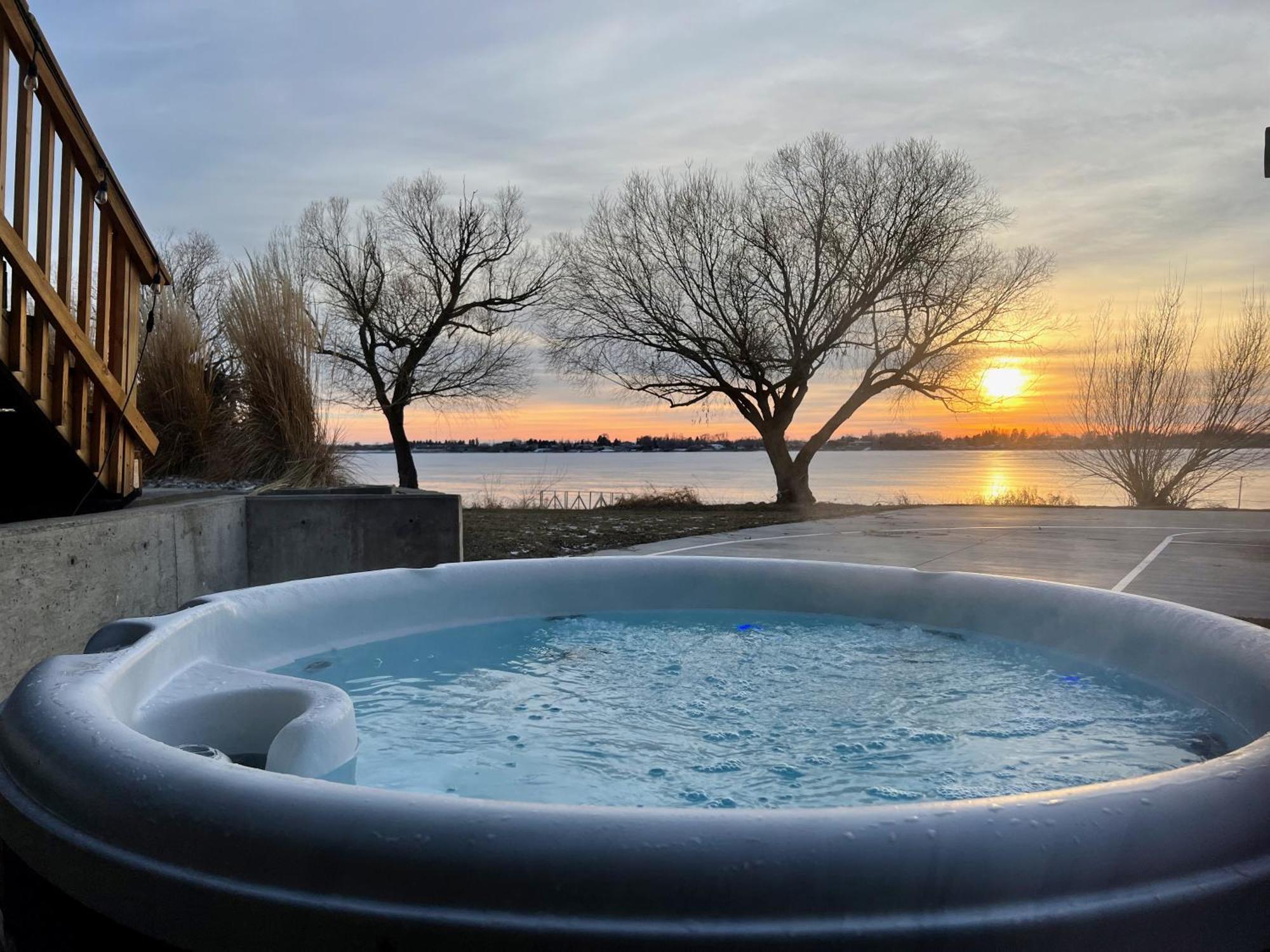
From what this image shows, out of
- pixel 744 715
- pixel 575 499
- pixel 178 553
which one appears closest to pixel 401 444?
pixel 575 499

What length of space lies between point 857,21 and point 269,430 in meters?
4.19

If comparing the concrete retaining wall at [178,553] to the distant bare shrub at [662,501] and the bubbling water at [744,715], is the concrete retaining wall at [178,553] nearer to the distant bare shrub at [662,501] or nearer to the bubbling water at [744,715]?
the bubbling water at [744,715]

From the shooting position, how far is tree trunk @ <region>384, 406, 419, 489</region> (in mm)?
14406

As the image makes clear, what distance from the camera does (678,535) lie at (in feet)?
21.1

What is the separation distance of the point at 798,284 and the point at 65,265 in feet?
32.1

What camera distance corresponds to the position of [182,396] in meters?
4.75

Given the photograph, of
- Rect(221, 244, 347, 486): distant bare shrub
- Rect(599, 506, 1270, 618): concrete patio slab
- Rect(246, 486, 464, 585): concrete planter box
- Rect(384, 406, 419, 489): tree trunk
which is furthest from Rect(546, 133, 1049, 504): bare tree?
Rect(246, 486, 464, 585): concrete planter box

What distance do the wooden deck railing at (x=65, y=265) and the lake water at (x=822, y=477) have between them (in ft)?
6.15

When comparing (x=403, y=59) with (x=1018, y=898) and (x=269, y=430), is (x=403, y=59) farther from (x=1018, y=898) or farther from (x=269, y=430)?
(x=1018, y=898)

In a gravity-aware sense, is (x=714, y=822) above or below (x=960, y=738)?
above

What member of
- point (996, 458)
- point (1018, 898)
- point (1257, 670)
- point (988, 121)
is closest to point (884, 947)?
point (1018, 898)

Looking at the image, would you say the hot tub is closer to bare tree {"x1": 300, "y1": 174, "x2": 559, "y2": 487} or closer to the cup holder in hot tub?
the cup holder in hot tub

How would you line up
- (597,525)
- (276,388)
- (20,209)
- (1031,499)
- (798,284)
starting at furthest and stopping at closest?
(1031,499)
(798,284)
(597,525)
(276,388)
(20,209)

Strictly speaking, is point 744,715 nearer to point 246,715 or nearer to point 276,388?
point 246,715
